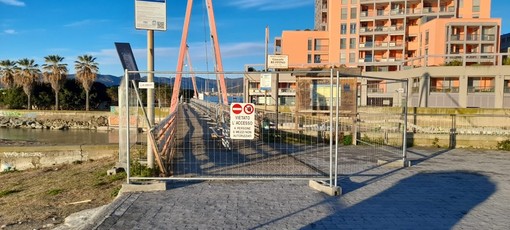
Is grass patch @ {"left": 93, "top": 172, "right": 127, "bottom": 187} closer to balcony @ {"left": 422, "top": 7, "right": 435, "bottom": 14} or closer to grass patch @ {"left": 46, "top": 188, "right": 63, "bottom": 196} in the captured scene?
grass patch @ {"left": 46, "top": 188, "right": 63, "bottom": 196}

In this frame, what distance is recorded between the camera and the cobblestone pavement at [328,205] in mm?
5051

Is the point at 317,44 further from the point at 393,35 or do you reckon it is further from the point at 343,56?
the point at 393,35

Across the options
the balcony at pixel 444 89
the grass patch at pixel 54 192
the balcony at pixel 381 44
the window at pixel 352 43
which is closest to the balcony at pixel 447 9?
the balcony at pixel 381 44

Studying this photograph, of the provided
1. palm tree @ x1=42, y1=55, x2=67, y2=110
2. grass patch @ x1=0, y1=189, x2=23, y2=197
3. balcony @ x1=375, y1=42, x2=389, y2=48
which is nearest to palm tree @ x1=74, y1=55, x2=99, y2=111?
palm tree @ x1=42, y1=55, x2=67, y2=110

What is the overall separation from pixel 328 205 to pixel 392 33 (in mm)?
58684

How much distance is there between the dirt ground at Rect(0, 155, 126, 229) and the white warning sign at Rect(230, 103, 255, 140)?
8.13 feet

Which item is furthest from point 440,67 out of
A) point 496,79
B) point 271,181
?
point 271,181

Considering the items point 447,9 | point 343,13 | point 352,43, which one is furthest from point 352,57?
point 447,9

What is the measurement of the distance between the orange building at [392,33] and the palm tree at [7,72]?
149 feet

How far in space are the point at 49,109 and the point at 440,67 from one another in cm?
6137

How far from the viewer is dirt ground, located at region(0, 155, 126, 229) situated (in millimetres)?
5999

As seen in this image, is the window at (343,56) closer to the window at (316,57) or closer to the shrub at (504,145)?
the window at (316,57)

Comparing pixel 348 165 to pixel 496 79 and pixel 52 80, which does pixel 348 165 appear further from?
pixel 52 80

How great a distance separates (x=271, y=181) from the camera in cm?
743
